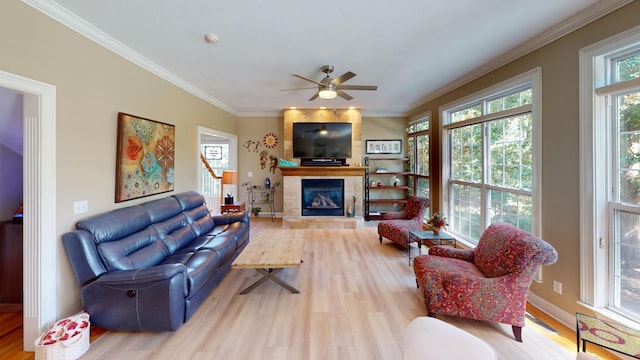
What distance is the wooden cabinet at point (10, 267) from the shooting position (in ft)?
7.79

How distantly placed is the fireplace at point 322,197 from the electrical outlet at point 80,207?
4.13 m

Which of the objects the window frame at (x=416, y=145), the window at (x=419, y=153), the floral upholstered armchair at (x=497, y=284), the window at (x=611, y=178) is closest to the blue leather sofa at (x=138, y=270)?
the floral upholstered armchair at (x=497, y=284)

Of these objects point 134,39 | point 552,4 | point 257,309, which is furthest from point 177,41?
point 552,4

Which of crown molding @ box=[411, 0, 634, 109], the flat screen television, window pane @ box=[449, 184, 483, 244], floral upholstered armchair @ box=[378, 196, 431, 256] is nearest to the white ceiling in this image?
crown molding @ box=[411, 0, 634, 109]

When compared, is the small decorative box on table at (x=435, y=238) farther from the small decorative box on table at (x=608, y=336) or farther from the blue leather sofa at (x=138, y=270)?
the blue leather sofa at (x=138, y=270)

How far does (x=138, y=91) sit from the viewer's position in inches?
122

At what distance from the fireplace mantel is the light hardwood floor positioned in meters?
2.92

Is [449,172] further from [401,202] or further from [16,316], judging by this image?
[16,316]

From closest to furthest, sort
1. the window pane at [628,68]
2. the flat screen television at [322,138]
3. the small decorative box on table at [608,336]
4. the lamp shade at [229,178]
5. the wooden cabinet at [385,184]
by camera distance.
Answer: the small decorative box on table at [608,336] → the window pane at [628,68] → the lamp shade at [229,178] → the flat screen television at [322,138] → the wooden cabinet at [385,184]

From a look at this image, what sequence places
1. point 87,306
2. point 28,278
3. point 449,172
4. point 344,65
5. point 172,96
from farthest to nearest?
point 449,172
point 172,96
point 344,65
point 87,306
point 28,278

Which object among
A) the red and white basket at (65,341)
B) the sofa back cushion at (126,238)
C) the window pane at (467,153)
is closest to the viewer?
the red and white basket at (65,341)

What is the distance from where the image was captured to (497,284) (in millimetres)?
2115

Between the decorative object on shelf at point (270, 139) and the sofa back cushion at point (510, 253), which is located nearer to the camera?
the sofa back cushion at point (510, 253)

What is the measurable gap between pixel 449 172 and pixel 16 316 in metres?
5.90
